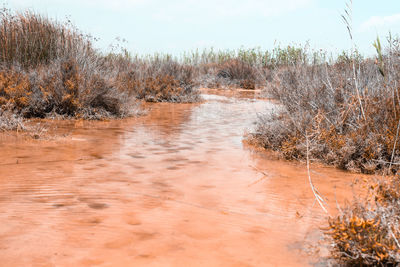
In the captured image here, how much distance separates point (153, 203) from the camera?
3.49 meters

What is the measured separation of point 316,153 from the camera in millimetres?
5457

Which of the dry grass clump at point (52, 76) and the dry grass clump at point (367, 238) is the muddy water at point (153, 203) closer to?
the dry grass clump at point (367, 238)

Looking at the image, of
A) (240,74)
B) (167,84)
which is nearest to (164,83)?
(167,84)

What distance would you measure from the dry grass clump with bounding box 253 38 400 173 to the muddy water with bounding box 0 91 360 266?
0.33m

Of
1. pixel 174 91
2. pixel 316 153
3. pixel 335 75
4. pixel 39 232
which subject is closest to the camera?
pixel 39 232

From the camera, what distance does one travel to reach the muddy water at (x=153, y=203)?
2.53m

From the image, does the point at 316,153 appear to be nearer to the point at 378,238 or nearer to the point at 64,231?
the point at 378,238

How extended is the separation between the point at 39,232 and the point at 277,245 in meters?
1.68

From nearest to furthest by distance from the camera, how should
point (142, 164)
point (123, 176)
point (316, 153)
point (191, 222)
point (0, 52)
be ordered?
point (191, 222), point (123, 176), point (142, 164), point (316, 153), point (0, 52)

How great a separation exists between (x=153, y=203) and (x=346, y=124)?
3428 millimetres

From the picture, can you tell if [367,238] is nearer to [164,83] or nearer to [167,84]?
[164,83]

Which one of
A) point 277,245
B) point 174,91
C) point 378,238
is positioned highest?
point 174,91

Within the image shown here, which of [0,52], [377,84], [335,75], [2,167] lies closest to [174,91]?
[0,52]

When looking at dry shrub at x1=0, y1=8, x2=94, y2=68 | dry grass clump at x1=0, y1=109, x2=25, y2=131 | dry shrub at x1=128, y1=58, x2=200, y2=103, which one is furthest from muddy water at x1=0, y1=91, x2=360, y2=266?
dry shrub at x1=128, y1=58, x2=200, y2=103
